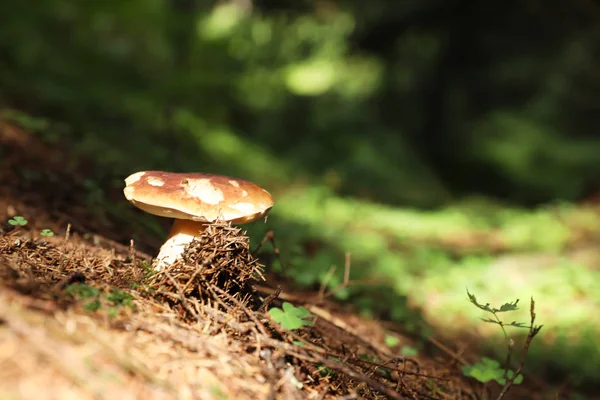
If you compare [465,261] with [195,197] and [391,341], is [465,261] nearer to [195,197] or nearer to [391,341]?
[391,341]

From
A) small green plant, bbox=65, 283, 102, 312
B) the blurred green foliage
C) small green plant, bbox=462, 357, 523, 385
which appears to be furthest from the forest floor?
the blurred green foliage

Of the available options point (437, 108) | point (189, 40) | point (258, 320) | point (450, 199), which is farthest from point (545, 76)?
point (258, 320)

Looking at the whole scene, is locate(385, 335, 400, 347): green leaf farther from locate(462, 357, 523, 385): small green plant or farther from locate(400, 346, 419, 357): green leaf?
locate(462, 357, 523, 385): small green plant

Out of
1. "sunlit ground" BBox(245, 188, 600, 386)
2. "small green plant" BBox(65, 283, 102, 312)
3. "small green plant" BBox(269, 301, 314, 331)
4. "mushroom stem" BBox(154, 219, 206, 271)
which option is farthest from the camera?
"sunlit ground" BBox(245, 188, 600, 386)

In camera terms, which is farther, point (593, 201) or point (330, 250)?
point (593, 201)

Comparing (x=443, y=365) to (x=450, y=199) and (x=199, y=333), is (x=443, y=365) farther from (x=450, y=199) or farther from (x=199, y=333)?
(x=450, y=199)

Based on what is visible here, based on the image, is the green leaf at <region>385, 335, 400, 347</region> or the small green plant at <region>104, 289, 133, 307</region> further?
the green leaf at <region>385, 335, 400, 347</region>
